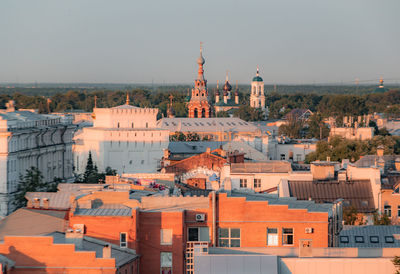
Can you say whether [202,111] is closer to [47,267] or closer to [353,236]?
[353,236]

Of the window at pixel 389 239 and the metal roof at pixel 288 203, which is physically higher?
the metal roof at pixel 288 203

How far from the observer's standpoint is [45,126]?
93062 millimetres

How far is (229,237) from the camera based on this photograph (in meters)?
36.9

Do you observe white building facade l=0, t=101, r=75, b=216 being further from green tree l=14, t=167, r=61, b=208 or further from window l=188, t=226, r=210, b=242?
window l=188, t=226, r=210, b=242

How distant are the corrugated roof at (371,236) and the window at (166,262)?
8828 mm

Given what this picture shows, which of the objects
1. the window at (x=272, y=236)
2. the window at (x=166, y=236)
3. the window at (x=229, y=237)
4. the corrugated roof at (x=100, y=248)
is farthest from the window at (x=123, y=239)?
the window at (x=272, y=236)

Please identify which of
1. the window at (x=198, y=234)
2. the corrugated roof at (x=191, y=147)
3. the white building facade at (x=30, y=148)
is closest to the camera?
the window at (x=198, y=234)

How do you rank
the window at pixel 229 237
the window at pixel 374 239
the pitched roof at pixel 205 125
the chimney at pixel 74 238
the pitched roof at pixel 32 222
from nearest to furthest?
the chimney at pixel 74 238 → the window at pixel 229 237 → the pitched roof at pixel 32 222 → the window at pixel 374 239 → the pitched roof at pixel 205 125

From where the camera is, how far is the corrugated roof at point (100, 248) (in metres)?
33.4

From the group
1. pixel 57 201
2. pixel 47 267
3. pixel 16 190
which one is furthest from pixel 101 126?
pixel 47 267

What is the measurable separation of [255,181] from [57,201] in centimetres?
1491

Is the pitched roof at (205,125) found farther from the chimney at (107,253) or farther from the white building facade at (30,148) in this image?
the chimney at (107,253)

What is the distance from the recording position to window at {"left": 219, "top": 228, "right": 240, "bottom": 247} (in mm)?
36875

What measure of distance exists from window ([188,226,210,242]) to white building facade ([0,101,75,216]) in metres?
40.1
